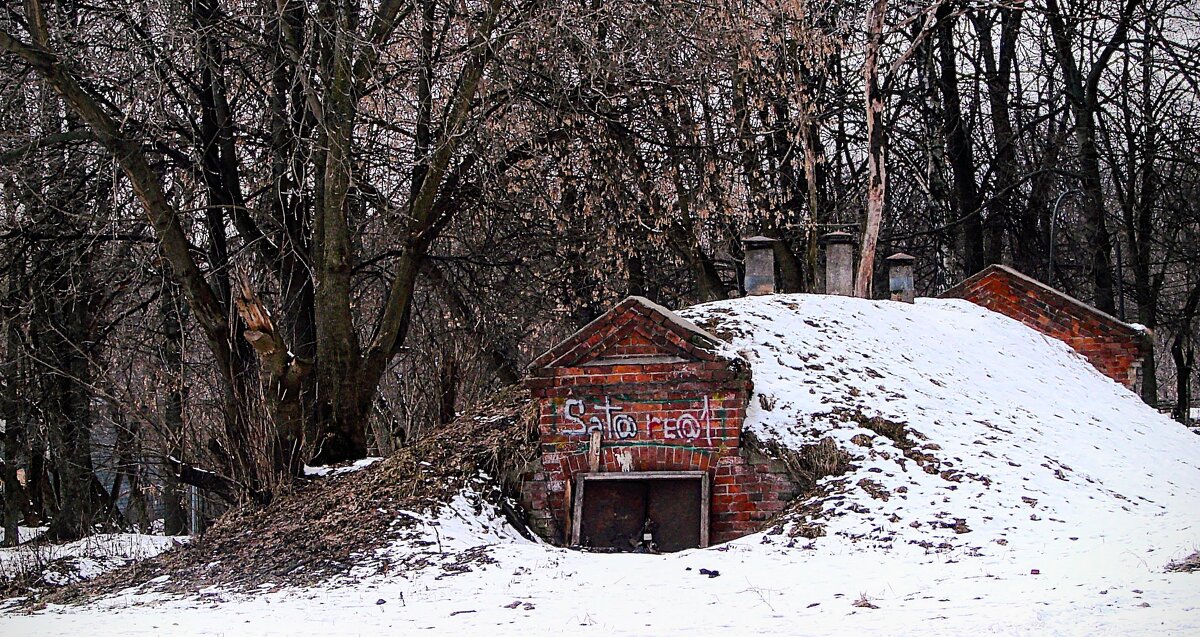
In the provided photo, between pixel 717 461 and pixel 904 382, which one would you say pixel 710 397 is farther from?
pixel 904 382

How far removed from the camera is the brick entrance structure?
27.9 feet

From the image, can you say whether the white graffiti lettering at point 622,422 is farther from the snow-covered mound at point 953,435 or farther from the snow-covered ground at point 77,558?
the snow-covered ground at point 77,558

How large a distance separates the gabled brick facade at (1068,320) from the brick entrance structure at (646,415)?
7772 mm

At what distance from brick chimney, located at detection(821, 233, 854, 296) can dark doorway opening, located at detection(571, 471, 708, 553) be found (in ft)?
20.8

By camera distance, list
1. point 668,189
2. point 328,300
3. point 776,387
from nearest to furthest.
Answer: point 776,387
point 328,300
point 668,189

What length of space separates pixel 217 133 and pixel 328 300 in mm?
2215

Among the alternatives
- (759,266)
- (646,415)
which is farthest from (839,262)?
(646,415)

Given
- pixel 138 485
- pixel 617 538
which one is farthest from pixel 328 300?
pixel 138 485

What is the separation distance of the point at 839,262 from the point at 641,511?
6.59 m

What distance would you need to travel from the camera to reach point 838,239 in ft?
46.7

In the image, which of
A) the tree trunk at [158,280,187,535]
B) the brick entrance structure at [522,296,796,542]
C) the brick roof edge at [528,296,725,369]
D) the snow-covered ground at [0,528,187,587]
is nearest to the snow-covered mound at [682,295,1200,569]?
the brick entrance structure at [522,296,796,542]

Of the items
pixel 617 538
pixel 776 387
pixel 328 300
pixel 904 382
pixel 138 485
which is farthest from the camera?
pixel 138 485

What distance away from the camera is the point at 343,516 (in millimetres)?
8609

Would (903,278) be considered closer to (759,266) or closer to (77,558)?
(759,266)
